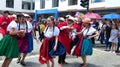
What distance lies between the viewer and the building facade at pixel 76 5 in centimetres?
3334

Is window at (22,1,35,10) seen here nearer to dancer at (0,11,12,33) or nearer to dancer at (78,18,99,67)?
dancer at (0,11,12,33)

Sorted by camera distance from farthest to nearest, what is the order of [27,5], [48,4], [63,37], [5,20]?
[27,5] < [48,4] < [5,20] < [63,37]

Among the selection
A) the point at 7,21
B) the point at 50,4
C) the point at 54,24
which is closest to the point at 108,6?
the point at 50,4

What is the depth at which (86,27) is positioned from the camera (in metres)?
9.36

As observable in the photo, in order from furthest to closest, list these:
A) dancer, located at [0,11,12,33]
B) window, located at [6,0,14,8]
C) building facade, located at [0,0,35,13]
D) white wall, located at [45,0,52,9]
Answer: window, located at [6,0,14,8] < building facade, located at [0,0,35,13] < white wall, located at [45,0,52,9] < dancer, located at [0,11,12,33]

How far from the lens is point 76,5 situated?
41.1 m

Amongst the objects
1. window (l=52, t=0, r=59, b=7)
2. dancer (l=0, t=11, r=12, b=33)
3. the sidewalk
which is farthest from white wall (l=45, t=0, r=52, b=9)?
dancer (l=0, t=11, r=12, b=33)

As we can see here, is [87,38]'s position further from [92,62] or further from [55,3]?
[55,3]

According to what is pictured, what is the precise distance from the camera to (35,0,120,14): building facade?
33.3 m

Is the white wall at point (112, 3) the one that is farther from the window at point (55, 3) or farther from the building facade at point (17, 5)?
the building facade at point (17, 5)

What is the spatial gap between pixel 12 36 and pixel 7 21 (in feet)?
12.1

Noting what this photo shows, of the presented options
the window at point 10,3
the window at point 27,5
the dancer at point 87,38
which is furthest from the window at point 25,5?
the dancer at point 87,38

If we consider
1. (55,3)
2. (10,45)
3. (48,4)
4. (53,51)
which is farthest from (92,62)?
(48,4)

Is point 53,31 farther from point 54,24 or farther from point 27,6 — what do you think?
point 27,6
